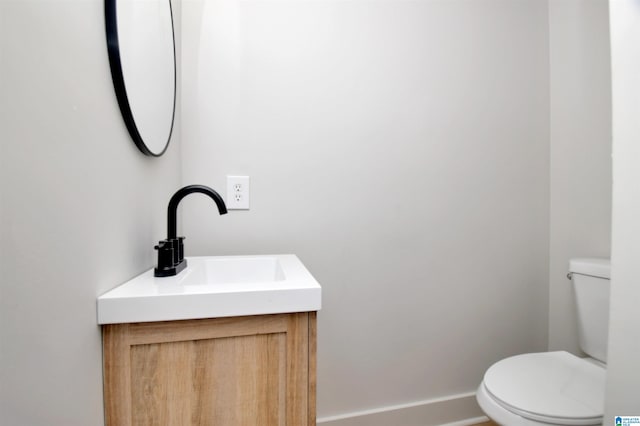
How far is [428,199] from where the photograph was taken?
4.67 ft

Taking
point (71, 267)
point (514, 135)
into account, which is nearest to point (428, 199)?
point (514, 135)

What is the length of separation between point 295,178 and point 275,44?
55cm

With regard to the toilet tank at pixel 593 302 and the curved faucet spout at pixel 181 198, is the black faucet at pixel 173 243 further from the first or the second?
the toilet tank at pixel 593 302

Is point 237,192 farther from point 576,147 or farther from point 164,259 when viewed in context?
point 576,147

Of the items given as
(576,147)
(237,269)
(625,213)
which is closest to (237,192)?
(237,269)

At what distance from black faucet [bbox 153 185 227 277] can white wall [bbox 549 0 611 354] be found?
5.41 ft

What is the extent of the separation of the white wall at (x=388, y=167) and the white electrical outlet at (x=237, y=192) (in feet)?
0.11

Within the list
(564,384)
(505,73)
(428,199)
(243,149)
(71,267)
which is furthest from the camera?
(505,73)

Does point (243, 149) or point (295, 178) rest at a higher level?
point (243, 149)

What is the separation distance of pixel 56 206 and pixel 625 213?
43.3 inches

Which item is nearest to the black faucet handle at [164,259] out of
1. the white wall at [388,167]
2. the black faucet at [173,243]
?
the black faucet at [173,243]

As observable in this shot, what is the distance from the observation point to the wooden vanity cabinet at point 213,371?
58 cm

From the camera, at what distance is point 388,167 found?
53.9 inches

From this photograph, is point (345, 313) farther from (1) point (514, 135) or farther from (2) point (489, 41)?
(2) point (489, 41)
